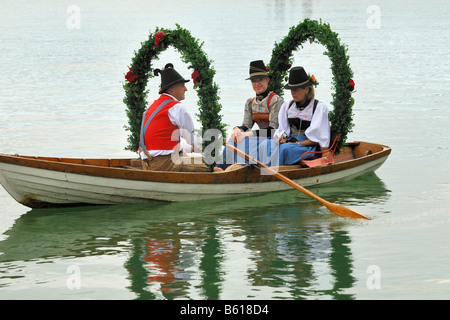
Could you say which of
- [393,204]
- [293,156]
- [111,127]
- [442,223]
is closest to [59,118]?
[111,127]

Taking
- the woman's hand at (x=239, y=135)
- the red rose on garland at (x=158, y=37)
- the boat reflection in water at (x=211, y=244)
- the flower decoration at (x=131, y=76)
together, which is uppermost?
the red rose on garland at (x=158, y=37)

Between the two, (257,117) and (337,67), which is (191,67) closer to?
(257,117)

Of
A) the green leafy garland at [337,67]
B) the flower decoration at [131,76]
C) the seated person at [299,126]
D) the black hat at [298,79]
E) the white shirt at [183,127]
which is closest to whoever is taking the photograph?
the white shirt at [183,127]

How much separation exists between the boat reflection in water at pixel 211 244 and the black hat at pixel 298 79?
1.67 meters

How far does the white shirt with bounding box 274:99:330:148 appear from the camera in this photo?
38.4 feet

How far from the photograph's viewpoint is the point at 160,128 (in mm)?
10664

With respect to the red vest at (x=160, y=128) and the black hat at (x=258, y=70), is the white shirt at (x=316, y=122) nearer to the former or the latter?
the black hat at (x=258, y=70)

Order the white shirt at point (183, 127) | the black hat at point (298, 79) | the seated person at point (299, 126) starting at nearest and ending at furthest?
the white shirt at point (183, 127) < the black hat at point (298, 79) < the seated person at point (299, 126)

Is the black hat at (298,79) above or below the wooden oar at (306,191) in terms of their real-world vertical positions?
above

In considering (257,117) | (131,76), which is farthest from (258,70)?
(131,76)

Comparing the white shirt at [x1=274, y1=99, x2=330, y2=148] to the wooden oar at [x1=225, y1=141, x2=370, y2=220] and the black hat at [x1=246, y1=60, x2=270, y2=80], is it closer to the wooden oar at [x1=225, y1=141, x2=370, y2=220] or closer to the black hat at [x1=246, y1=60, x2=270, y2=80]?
the black hat at [x1=246, y1=60, x2=270, y2=80]

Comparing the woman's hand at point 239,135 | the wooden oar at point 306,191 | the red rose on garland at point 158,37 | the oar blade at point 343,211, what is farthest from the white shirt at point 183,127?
the oar blade at point 343,211

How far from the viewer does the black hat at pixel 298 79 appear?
11469 mm

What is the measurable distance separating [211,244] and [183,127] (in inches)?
75.1
